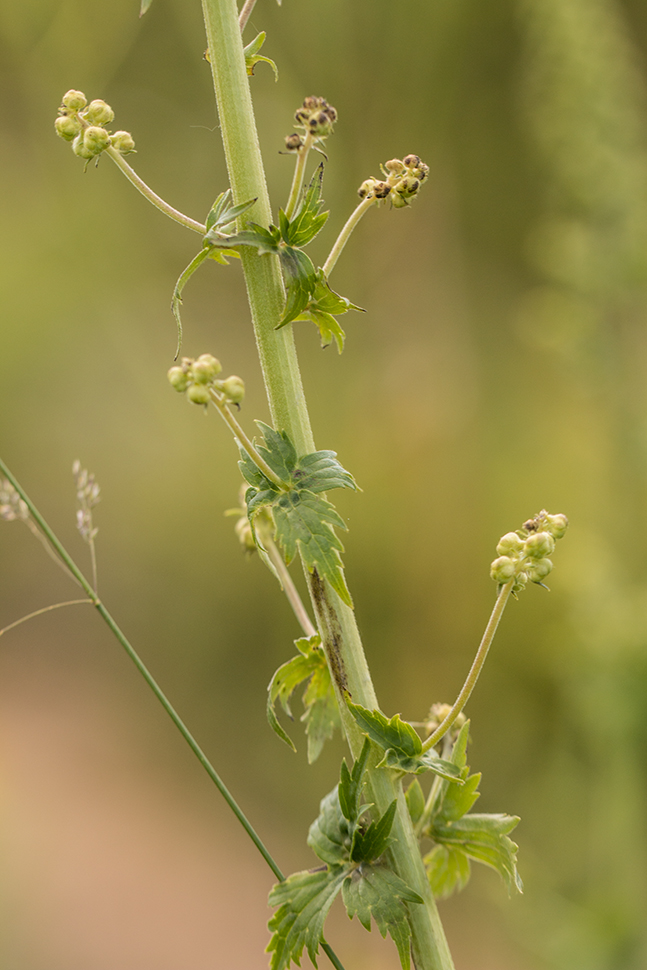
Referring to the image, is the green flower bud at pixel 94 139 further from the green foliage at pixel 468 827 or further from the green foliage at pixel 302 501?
the green foliage at pixel 468 827

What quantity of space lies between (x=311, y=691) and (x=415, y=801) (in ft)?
0.37

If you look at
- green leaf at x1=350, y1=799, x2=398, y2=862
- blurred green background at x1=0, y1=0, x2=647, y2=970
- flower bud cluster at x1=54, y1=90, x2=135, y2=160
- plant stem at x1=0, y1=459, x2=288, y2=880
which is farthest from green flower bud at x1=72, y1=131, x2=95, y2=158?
blurred green background at x1=0, y1=0, x2=647, y2=970

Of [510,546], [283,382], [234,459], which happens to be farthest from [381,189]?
[234,459]

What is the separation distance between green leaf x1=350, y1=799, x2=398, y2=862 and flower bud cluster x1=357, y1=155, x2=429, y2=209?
1.27ft

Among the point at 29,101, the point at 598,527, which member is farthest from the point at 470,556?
the point at 29,101

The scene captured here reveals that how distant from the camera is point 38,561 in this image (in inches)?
149

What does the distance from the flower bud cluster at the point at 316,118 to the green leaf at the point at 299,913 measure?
478 mm

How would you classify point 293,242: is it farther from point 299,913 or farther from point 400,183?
point 299,913

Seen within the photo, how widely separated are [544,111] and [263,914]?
274cm

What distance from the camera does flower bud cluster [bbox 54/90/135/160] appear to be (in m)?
0.48

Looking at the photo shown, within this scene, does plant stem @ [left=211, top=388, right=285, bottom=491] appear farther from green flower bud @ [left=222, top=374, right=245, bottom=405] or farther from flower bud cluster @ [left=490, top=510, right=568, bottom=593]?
flower bud cluster @ [left=490, top=510, right=568, bottom=593]

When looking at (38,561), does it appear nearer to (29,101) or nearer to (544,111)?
(29,101)

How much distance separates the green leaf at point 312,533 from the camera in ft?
1.56

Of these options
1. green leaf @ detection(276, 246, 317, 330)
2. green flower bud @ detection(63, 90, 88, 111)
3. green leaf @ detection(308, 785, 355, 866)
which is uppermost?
green flower bud @ detection(63, 90, 88, 111)
